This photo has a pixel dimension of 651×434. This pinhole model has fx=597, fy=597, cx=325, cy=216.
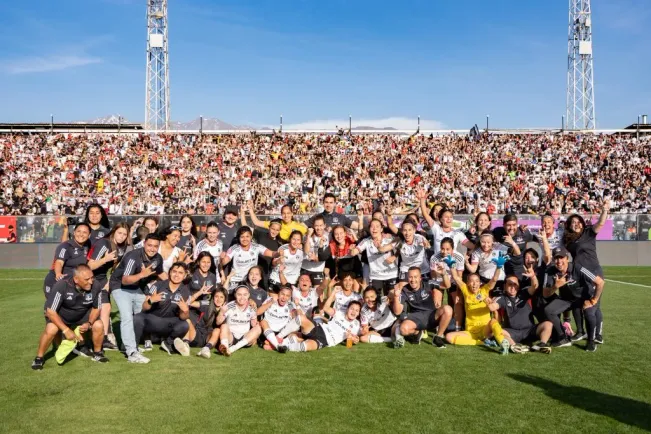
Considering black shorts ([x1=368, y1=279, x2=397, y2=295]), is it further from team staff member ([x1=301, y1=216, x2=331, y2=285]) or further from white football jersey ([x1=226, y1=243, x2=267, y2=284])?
white football jersey ([x1=226, y1=243, x2=267, y2=284])

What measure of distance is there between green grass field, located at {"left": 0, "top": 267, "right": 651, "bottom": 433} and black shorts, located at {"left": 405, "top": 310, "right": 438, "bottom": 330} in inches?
10.7

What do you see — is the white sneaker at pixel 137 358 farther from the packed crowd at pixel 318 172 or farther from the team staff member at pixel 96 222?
the packed crowd at pixel 318 172

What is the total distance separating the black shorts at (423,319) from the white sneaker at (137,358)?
380cm

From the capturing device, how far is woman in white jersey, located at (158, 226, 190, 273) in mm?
9172

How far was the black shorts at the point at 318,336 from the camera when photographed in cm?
867

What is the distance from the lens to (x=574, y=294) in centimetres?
884

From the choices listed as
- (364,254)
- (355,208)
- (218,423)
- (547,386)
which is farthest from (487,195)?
(218,423)

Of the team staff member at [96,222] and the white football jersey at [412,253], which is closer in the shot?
the team staff member at [96,222]

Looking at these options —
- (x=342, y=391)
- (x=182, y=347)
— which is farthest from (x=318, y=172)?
(x=342, y=391)

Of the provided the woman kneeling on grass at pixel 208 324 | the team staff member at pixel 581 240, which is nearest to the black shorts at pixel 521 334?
the team staff member at pixel 581 240

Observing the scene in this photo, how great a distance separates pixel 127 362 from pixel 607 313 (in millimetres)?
9047

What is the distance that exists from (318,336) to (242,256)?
185 cm

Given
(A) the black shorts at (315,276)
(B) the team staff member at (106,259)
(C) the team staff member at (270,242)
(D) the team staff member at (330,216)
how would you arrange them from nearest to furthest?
1. (B) the team staff member at (106,259)
2. (A) the black shorts at (315,276)
3. (C) the team staff member at (270,242)
4. (D) the team staff member at (330,216)

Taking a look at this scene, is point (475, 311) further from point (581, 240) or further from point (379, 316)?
point (581, 240)
